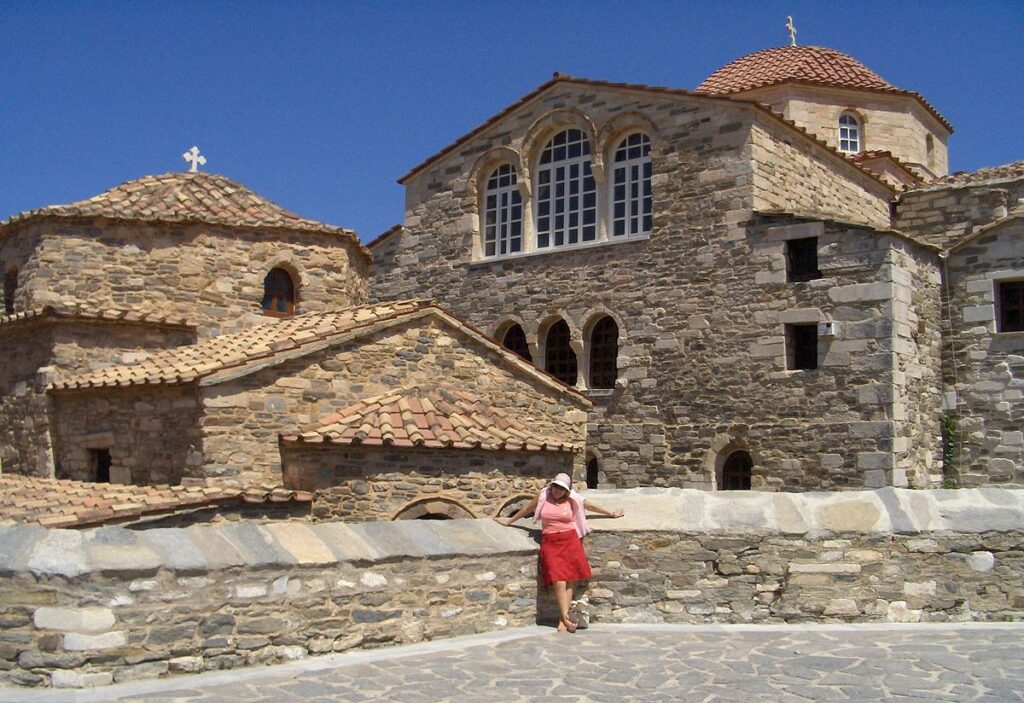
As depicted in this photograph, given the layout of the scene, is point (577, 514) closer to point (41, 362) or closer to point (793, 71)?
point (41, 362)

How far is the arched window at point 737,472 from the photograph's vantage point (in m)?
17.3

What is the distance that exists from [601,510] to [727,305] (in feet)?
32.7

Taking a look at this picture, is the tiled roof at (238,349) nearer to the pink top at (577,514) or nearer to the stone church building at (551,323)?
the stone church building at (551,323)

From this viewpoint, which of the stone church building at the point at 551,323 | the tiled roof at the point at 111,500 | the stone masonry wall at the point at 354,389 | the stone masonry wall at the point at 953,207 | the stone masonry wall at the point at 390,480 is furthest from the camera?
the stone masonry wall at the point at 953,207

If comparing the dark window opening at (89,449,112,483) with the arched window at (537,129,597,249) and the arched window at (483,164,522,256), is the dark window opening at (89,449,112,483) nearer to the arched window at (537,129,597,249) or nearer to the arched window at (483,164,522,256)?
the arched window at (483,164,522,256)

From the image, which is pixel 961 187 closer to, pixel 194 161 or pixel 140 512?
pixel 194 161

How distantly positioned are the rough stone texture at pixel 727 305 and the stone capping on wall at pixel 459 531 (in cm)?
821

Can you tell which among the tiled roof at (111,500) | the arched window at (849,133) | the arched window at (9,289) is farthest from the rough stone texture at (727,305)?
the arched window at (9,289)

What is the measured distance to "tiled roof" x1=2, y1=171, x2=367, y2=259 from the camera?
15.7 meters

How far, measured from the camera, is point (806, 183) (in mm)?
18469

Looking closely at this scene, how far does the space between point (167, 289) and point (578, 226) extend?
7.60m

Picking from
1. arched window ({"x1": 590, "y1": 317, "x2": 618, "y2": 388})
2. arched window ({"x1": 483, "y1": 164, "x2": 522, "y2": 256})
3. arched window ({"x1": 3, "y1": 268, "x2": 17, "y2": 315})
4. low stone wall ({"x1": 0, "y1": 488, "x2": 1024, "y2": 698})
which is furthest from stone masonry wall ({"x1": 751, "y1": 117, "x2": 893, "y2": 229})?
arched window ({"x1": 3, "y1": 268, "x2": 17, "y2": 315})

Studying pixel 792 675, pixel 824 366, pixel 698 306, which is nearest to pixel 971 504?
pixel 792 675

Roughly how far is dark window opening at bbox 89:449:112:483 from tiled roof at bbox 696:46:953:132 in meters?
14.9
